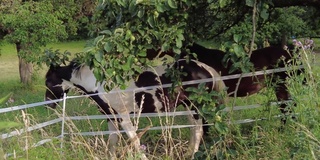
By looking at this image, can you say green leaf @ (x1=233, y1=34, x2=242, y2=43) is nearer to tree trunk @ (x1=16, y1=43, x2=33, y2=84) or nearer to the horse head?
the horse head

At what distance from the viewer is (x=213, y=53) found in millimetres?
6051

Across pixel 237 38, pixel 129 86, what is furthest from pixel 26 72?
pixel 237 38

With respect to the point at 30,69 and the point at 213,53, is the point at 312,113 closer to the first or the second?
the point at 213,53

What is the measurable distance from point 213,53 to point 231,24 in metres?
0.52

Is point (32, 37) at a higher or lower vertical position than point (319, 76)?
lower

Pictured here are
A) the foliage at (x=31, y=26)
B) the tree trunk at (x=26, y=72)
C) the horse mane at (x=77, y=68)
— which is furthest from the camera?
the tree trunk at (x=26, y=72)

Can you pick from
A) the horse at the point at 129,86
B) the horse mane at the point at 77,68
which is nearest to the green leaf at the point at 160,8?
the horse at the point at 129,86

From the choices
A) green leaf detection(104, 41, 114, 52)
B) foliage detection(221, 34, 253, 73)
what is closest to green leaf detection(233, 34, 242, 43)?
foliage detection(221, 34, 253, 73)

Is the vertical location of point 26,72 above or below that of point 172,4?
below

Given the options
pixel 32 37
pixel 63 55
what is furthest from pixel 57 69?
pixel 32 37

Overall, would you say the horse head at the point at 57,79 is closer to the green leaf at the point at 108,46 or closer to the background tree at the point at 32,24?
the green leaf at the point at 108,46

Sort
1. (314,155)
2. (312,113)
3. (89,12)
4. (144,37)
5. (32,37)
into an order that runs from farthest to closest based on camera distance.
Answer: (89,12) → (32,37) → (144,37) → (312,113) → (314,155)

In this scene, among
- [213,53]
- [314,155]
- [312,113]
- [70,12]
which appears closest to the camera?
[314,155]

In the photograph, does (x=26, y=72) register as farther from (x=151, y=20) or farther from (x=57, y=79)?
(x=151, y=20)
